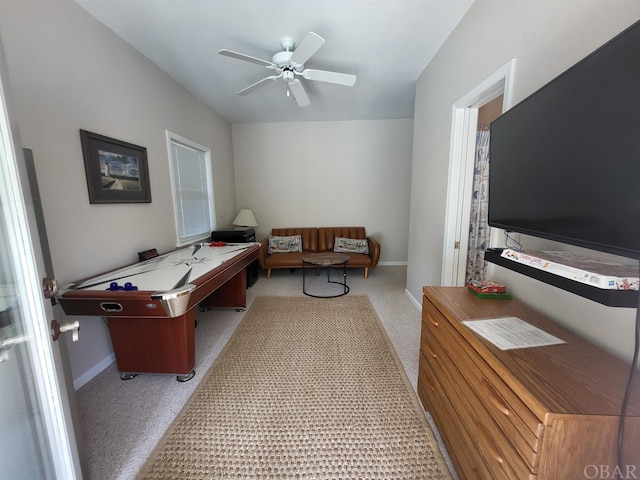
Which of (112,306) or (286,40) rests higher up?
(286,40)

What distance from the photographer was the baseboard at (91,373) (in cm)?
172

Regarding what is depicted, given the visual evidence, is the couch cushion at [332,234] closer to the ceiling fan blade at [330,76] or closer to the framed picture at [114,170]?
the ceiling fan blade at [330,76]

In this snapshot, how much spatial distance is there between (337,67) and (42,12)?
2.26m

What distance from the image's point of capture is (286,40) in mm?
2096

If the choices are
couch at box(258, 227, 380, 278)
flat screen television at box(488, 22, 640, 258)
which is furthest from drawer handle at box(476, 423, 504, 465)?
couch at box(258, 227, 380, 278)

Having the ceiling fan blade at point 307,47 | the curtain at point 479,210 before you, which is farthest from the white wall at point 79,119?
the curtain at point 479,210

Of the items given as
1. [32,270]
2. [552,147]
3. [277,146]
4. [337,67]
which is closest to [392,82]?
[337,67]

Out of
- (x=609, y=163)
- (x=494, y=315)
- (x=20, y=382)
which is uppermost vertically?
(x=609, y=163)

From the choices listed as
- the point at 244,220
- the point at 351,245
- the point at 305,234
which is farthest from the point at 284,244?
the point at 351,245

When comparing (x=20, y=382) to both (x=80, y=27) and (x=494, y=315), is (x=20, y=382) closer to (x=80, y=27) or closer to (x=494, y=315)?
(x=494, y=315)

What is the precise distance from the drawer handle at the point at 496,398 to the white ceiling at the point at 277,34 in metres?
2.40

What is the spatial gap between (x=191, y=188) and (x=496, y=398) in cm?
368

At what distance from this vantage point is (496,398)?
80cm

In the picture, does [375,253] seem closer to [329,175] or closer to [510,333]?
[329,175]
